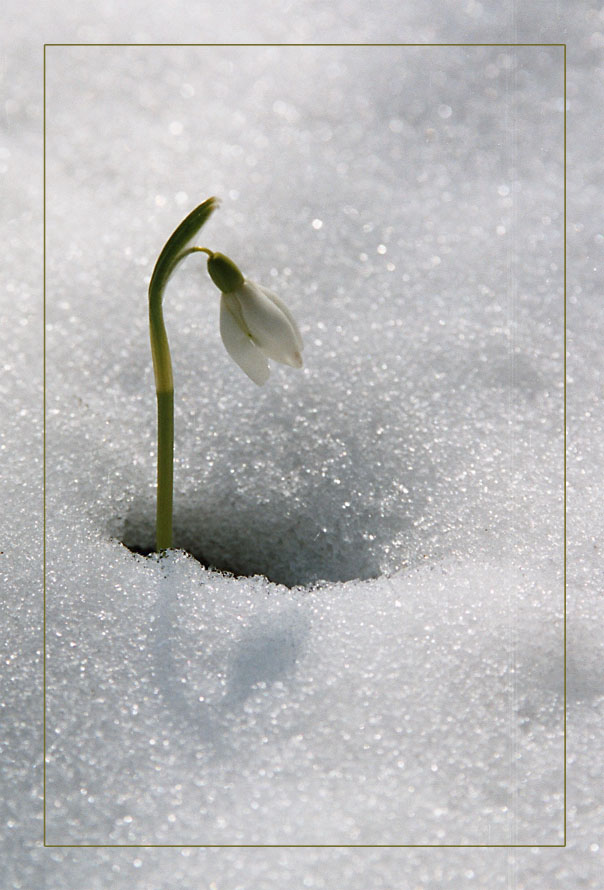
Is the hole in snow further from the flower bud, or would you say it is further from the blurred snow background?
the flower bud

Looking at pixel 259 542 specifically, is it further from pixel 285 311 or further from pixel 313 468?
pixel 285 311

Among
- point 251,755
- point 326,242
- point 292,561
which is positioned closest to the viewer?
point 251,755

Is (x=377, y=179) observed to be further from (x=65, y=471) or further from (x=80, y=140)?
(x=65, y=471)

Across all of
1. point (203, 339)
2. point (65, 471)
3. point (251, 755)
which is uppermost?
point (203, 339)

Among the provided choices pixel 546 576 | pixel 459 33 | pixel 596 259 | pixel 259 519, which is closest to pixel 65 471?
pixel 259 519

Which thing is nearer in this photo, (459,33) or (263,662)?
(263,662)

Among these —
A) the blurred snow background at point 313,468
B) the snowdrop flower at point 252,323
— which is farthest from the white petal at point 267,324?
the blurred snow background at point 313,468

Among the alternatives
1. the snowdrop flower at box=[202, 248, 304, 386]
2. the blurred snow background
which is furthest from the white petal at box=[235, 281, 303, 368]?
the blurred snow background

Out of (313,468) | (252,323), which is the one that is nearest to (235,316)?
(252,323)
